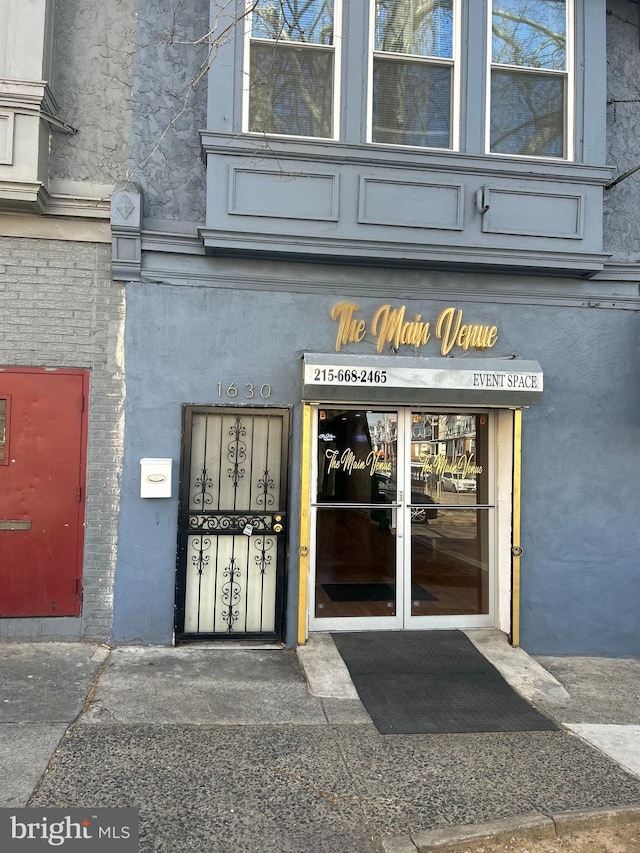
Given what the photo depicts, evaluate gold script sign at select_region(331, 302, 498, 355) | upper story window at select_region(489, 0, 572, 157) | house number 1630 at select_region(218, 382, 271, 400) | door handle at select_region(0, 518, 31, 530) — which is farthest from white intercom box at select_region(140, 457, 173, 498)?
upper story window at select_region(489, 0, 572, 157)

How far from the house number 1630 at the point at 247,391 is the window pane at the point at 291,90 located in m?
2.45

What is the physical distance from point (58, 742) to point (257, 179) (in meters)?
4.80

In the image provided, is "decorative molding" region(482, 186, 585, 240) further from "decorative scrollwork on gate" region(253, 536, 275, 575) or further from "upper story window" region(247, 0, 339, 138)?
"decorative scrollwork on gate" region(253, 536, 275, 575)

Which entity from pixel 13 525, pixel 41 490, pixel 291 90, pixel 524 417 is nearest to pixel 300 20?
pixel 291 90

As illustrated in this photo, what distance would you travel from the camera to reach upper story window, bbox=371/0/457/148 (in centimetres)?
628

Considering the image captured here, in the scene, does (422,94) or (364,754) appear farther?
(422,94)

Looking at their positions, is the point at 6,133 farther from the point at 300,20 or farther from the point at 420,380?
the point at 420,380

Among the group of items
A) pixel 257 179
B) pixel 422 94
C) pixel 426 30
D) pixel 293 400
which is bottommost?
pixel 293 400

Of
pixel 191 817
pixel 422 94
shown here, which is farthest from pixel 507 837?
pixel 422 94

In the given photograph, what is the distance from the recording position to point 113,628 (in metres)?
5.76

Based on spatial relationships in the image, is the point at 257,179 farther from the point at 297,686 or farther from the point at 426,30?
the point at 297,686

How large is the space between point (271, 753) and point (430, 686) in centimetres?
165

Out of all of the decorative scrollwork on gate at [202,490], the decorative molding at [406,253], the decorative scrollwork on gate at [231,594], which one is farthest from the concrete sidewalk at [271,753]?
the decorative molding at [406,253]

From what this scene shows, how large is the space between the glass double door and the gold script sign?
2.29ft
